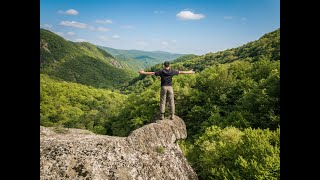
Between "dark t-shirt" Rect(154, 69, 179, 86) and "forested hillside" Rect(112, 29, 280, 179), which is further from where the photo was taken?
"forested hillside" Rect(112, 29, 280, 179)

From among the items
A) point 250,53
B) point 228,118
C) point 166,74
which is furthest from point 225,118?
point 250,53

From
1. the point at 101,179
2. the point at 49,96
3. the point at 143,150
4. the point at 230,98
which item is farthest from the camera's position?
the point at 49,96

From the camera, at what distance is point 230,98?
5212 centimetres

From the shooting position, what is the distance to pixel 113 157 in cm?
987

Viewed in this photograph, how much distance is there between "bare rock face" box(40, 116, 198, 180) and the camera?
9.04 meters

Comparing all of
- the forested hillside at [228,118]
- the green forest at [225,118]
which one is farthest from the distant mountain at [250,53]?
the forested hillside at [228,118]

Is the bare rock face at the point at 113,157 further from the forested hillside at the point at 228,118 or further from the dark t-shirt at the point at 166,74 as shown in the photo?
the forested hillside at the point at 228,118

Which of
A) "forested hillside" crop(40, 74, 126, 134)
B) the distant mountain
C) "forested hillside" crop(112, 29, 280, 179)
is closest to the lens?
"forested hillside" crop(112, 29, 280, 179)

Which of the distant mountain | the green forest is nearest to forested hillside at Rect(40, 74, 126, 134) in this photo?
the green forest

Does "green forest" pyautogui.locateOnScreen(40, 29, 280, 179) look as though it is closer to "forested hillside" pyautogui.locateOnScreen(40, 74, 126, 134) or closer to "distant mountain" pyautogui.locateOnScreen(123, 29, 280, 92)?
"forested hillside" pyautogui.locateOnScreen(40, 74, 126, 134)

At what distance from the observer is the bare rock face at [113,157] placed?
9.04 meters
